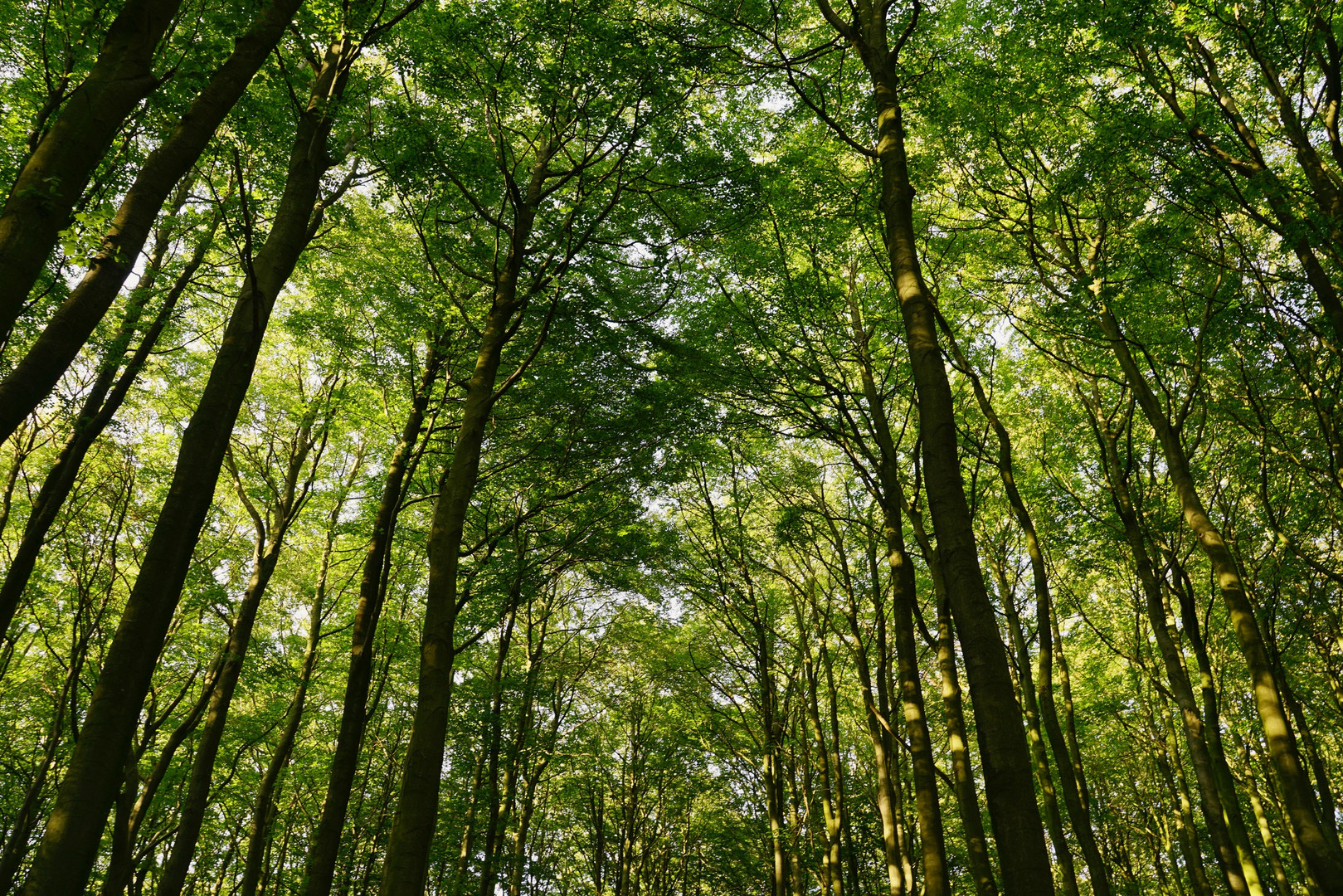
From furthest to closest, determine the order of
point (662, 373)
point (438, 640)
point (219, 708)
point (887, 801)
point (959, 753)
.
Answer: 1. point (662, 373)
2. point (887, 801)
3. point (219, 708)
4. point (959, 753)
5. point (438, 640)

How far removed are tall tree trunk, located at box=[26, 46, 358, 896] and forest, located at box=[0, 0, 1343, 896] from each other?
28 millimetres

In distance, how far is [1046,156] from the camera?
1218cm

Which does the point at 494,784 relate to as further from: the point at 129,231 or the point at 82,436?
the point at 129,231

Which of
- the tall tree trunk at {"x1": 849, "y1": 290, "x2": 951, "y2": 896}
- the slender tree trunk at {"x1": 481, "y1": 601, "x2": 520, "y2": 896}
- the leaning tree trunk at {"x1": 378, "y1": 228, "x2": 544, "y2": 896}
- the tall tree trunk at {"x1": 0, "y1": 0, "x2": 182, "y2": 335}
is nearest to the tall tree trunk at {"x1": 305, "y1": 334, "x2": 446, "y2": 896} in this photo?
the leaning tree trunk at {"x1": 378, "y1": 228, "x2": 544, "y2": 896}

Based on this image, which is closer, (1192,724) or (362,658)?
(362,658)

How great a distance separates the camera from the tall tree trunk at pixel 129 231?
3619mm

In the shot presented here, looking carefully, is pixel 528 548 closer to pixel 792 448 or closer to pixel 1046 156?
pixel 792 448

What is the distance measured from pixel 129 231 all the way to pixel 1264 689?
38.7ft

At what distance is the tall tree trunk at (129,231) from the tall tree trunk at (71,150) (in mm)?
233

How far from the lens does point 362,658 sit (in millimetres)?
9336

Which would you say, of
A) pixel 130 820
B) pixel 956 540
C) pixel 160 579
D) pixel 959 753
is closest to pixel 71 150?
pixel 160 579

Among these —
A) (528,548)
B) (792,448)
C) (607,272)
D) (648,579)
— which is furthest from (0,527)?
(792,448)

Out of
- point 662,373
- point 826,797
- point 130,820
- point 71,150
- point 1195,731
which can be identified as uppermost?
point 662,373

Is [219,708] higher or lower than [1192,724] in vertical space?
higher
